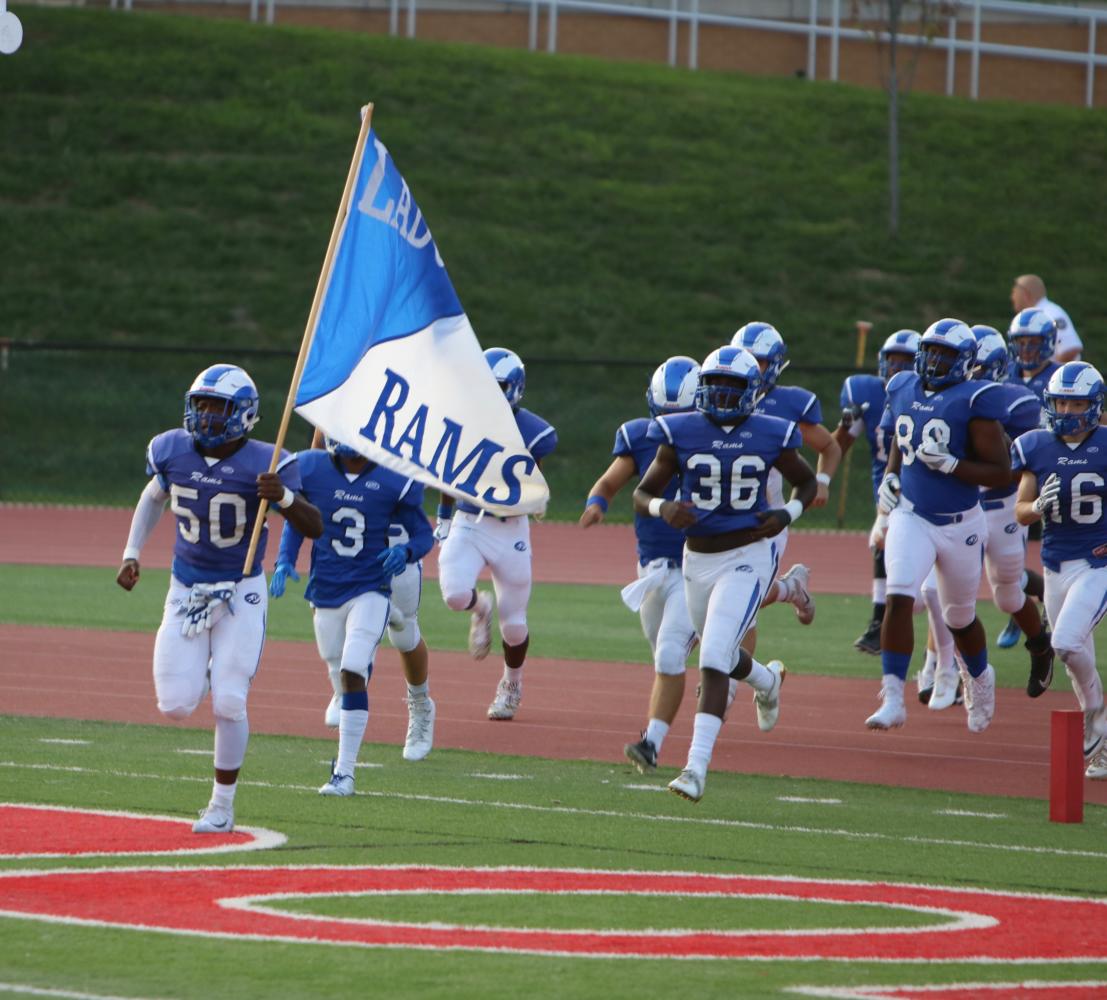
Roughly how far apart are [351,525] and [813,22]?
36.4 meters

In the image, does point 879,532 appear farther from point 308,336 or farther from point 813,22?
point 813,22

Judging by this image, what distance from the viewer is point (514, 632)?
41.0 ft

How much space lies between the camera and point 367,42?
4194 centimetres

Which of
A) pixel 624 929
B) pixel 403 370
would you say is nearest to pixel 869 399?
pixel 403 370

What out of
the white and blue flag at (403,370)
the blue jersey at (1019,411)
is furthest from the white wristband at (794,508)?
the blue jersey at (1019,411)

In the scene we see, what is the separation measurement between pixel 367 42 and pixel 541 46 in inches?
161

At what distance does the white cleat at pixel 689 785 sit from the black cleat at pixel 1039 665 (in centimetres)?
433

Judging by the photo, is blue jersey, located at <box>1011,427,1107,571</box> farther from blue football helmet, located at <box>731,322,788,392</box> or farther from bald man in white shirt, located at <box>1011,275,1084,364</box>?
bald man in white shirt, located at <box>1011,275,1084,364</box>

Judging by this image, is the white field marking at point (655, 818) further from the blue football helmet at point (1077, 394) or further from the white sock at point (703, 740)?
the blue football helmet at point (1077, 394)

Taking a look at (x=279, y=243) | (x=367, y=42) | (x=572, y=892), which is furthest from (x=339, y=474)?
(x=367, y=42)

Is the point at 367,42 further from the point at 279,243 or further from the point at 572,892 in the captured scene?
the point at 572,892

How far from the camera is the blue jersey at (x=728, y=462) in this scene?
9.73 meters

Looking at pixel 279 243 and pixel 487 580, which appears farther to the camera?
pixel 279 243

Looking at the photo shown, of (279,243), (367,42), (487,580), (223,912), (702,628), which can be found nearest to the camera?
(223,912)
